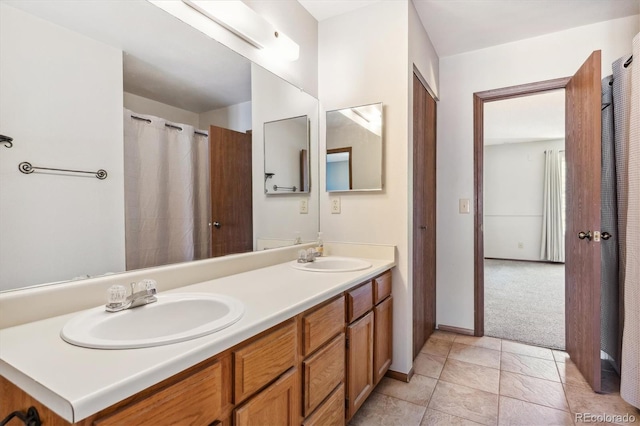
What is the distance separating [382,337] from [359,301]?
0.44 meters

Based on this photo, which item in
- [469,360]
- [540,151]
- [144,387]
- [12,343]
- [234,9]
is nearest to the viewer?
[144,387]

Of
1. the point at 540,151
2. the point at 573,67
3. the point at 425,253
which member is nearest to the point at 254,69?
the point at 425,253

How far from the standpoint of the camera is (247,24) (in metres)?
1.58

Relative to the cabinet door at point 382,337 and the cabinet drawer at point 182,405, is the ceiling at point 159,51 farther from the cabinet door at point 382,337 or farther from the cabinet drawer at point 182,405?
the cabinet door at point 382,337

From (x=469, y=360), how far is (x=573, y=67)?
229 cm

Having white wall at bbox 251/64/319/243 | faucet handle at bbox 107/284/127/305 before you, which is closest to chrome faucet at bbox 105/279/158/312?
faucet handle at bbox 107/284/127/305

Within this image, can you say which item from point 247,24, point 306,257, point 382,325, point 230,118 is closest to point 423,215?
point 382,325

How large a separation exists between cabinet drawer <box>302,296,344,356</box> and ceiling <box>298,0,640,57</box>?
6.15 ft

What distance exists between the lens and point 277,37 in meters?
1.76

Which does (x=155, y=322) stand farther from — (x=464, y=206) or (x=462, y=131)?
(x=462, y=131)

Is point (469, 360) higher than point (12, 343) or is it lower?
lower

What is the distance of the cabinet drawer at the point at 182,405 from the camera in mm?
610

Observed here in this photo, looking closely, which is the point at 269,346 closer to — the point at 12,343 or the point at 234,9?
the point at 12,343

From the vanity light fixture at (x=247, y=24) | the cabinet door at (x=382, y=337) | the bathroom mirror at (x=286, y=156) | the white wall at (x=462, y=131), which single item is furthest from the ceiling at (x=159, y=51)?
the white wall at (x=462, y=131)
